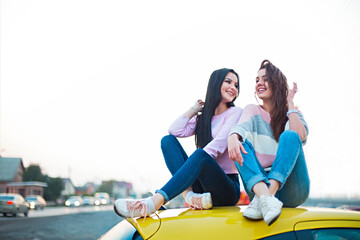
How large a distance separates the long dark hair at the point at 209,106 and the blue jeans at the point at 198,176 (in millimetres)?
332

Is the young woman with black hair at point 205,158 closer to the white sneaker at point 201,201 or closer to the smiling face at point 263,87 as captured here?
the white sneaker at point 201,201

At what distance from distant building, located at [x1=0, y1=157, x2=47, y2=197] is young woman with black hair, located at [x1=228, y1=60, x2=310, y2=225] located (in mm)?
74671

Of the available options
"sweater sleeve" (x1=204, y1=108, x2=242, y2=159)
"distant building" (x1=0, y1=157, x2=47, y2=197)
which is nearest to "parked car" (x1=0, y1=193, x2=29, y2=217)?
"sweater sleeve" (x1=204, y1=108, x2=242, y2=159)

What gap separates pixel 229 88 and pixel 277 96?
24.4 inches

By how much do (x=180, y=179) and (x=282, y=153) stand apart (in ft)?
2.53

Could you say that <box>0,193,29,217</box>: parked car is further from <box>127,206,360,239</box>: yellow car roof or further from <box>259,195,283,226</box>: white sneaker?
<box>259,195,283,226</box>: white sneaker

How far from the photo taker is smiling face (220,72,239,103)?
3.74m

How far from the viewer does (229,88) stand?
3.75 m

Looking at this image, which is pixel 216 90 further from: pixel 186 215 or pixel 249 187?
pixel 186 215

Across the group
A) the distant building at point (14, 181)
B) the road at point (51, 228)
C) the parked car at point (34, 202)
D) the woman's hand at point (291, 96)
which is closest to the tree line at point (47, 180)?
the distant building at point (14, 181)

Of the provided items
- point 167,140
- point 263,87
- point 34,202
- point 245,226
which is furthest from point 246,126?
point 34,202

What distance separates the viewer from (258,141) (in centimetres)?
310

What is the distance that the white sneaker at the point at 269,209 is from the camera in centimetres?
204

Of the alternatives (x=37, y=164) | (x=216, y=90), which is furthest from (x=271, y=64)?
(x=37, y=164)
